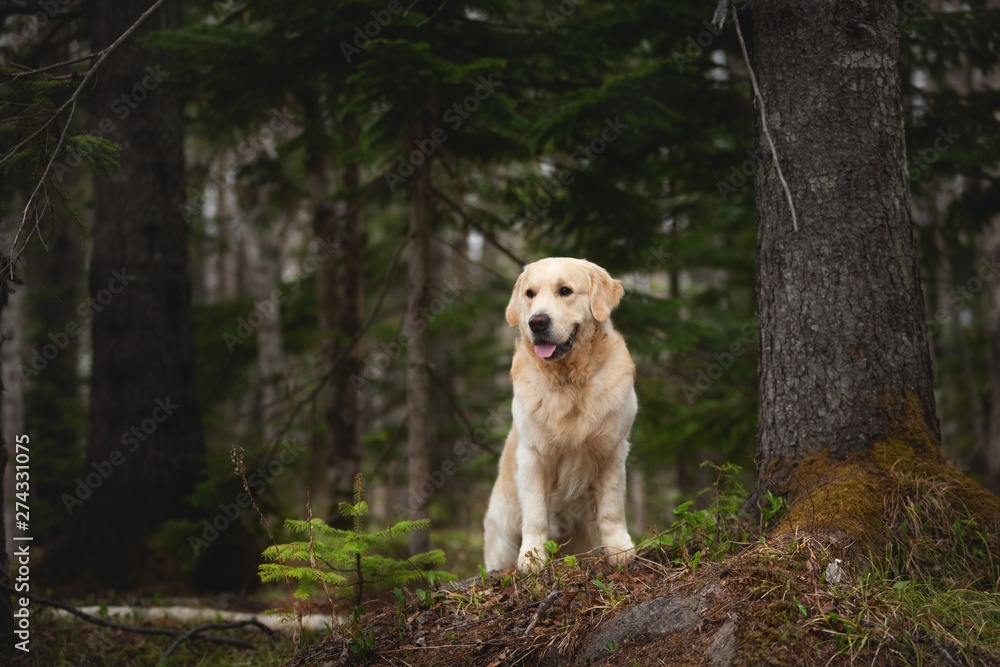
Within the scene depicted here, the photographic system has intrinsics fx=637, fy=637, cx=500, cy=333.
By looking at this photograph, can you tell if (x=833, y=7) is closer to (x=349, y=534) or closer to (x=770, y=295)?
(x=770, y=295)

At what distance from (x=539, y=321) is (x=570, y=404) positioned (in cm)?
56

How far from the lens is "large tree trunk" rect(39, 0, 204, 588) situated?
6246 millimetres

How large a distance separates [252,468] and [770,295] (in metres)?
4.99

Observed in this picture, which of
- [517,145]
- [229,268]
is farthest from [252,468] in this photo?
[229,268]

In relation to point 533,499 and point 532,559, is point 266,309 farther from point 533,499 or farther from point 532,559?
Result: point 532,559

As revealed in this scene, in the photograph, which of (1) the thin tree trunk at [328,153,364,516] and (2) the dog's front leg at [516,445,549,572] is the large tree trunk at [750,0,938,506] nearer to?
(2) the dog's front leg at [516,445,549,572]

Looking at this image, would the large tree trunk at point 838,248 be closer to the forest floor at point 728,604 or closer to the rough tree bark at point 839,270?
the rough tree bark at point 839,270

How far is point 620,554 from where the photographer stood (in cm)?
354

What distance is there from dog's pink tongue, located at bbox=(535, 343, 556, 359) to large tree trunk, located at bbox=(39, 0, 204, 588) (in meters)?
4.30

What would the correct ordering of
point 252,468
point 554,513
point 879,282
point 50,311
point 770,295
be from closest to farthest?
point 879,282 → point 770,295 → point 554,513 → point 252,468 → point 50,311

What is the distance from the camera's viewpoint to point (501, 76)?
18.7ft

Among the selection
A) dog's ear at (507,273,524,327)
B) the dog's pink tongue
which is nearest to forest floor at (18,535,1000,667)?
the dog's pink tongue

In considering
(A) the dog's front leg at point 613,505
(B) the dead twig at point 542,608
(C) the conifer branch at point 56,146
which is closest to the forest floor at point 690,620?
(B) the dead twig at point 542,608

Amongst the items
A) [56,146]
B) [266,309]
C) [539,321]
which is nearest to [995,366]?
[539,321]
